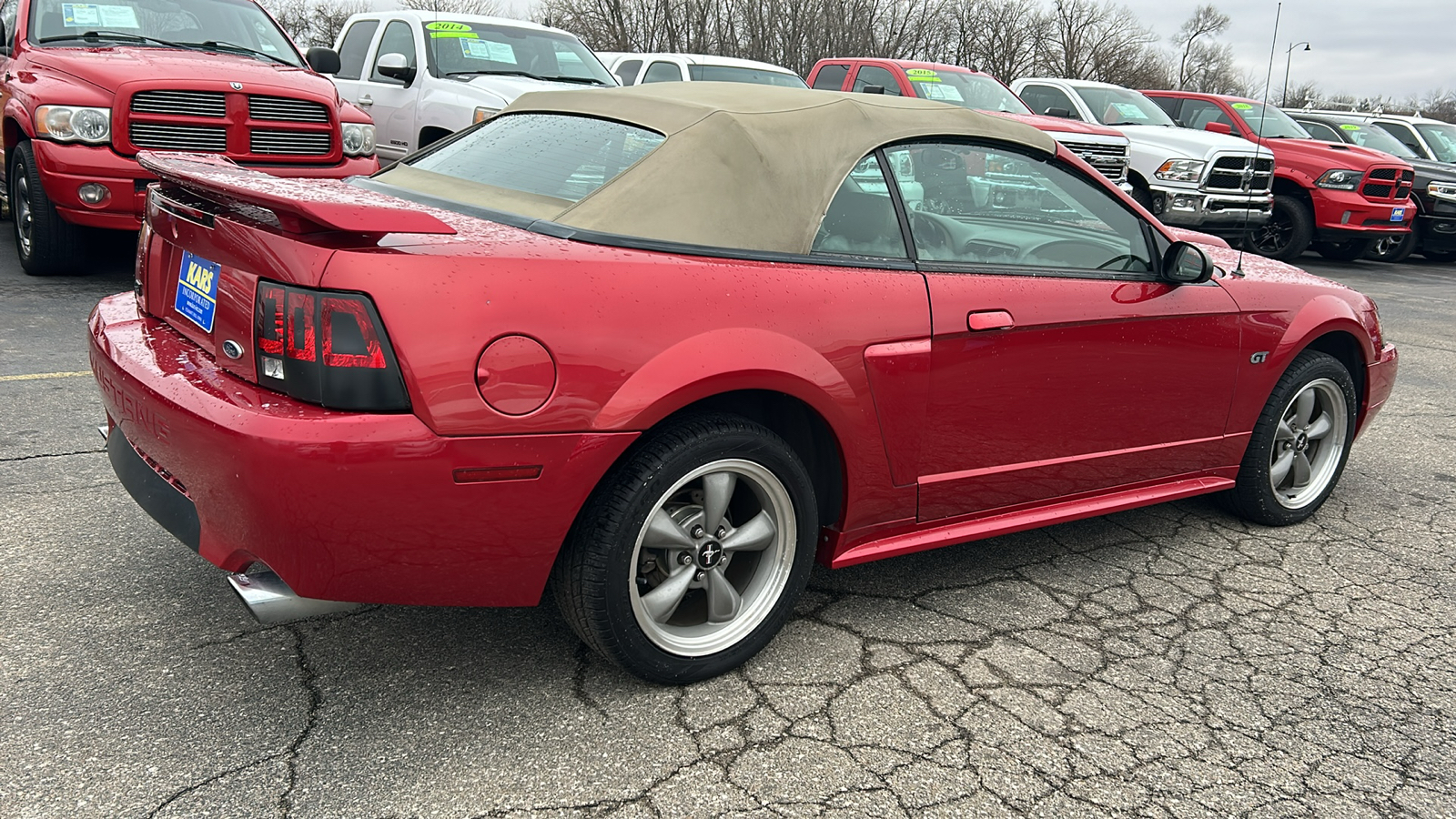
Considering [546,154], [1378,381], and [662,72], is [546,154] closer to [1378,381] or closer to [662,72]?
[1378,381]

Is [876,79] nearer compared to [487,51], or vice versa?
[487,51]

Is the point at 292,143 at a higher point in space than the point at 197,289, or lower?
higher

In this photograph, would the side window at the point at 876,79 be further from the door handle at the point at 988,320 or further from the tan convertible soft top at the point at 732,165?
the door handle at the point at 988,320

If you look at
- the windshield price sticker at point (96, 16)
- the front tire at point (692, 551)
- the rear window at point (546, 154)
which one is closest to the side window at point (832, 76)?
the windshield price sticker at point (96, 16)

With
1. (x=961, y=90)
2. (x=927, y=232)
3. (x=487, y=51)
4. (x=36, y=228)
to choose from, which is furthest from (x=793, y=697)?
(x=961, y=90)

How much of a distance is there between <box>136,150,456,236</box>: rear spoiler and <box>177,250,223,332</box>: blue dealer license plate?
0.16m

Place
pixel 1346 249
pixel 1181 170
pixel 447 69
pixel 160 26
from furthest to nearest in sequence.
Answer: pixel 1346 249 → pixel 1181 170 → pixel 447 69 → pixel 160 26

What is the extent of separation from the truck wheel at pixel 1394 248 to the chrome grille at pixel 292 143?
44.8 feet

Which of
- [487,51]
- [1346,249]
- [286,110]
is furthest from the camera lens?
[1346,249]

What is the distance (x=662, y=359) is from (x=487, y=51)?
7.92m

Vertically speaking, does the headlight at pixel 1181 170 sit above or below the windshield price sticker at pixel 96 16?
below

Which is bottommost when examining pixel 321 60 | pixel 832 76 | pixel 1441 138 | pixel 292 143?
pixel 292 143

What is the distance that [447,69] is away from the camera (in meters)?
9.41

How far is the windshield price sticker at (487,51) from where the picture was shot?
Result: 956 cm
